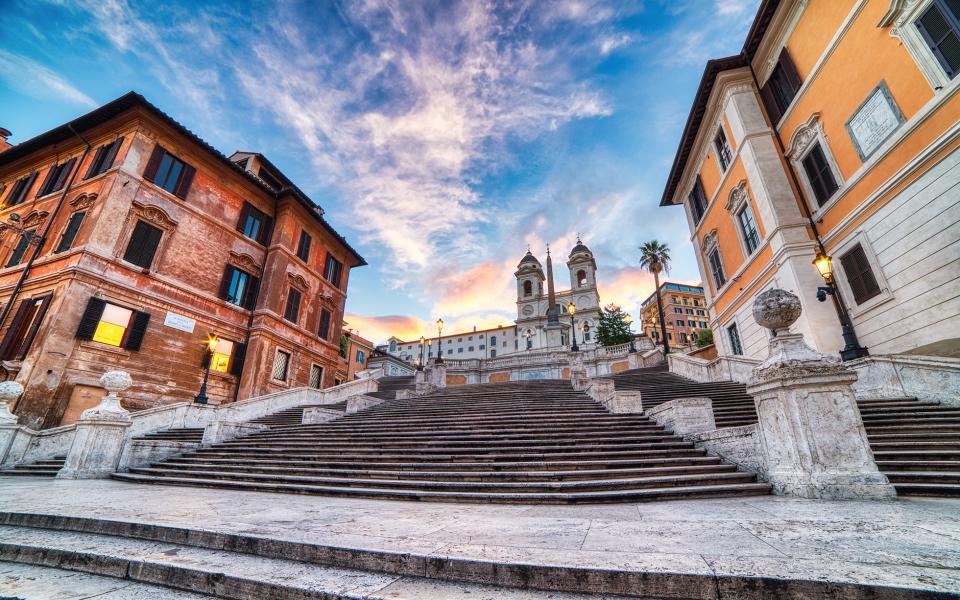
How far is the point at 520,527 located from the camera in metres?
3.57

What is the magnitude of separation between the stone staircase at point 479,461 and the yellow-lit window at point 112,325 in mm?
9031

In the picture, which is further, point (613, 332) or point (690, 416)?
point (613, 332)

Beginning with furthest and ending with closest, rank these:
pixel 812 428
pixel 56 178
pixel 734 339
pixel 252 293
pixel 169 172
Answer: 1. pixel 252 293
2. pixel 56 178
3. pixel 169 172
4. pixel 734 339
5. pixel 812 428

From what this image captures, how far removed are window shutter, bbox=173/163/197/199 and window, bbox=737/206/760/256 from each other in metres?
26.9

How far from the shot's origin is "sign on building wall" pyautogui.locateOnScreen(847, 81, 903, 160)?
10422 mm

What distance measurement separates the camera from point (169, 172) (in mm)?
18344

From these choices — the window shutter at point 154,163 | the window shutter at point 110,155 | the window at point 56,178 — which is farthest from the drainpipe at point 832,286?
the window at point 56,178

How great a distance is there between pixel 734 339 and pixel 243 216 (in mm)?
27396

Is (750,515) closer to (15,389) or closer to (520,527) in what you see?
(520,527)

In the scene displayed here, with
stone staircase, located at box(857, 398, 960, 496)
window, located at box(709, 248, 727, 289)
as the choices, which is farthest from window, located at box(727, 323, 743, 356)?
stone staircase, located at box(857, 398, 960, 496)

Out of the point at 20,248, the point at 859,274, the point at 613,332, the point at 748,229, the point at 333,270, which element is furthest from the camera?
the point at 613,332

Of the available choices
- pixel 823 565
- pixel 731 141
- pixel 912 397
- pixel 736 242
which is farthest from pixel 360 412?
pixel 731 141

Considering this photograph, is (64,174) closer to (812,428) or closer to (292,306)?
(292,306)

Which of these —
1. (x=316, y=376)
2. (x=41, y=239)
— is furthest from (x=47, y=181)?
(x=316, y=376)
